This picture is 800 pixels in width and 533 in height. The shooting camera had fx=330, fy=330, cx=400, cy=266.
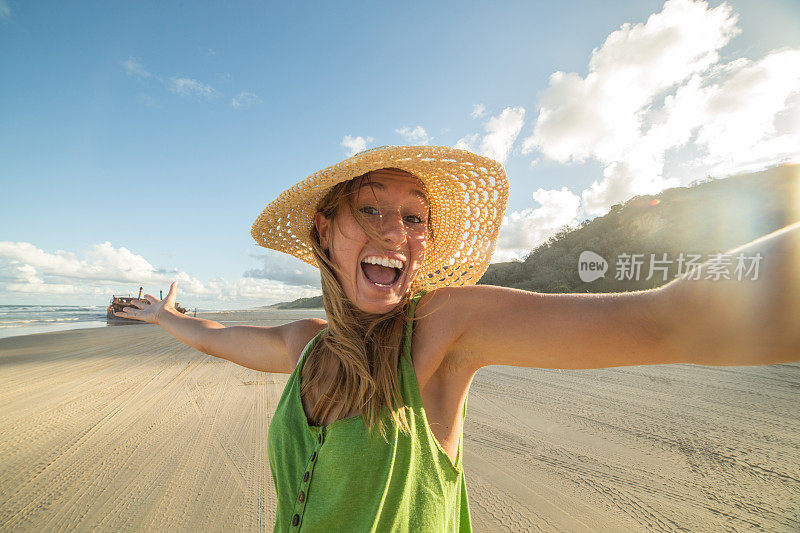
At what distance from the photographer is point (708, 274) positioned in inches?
29.9

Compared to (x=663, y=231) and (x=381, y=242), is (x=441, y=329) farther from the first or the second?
(x=663, y=231)

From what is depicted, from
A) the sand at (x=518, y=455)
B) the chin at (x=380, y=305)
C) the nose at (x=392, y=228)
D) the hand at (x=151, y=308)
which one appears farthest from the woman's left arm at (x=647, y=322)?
the hand at (x=151, y=308)

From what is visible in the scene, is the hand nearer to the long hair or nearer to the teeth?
the long hair

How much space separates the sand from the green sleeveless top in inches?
63.6

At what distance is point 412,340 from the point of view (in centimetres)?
118

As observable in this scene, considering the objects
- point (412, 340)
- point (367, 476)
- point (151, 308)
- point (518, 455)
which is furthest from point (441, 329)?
point (518, 455)

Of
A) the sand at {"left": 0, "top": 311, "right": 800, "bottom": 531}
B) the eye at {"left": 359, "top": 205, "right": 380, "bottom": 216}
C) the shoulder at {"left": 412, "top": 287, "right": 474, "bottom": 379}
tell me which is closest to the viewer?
the shoulder at {"left": 412, "top": 287, "right": 474, "bottom": 379}

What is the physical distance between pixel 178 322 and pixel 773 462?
471 centimetres

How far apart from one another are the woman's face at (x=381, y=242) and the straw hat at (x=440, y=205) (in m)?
0.11

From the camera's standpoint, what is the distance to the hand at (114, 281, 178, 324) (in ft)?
8.20

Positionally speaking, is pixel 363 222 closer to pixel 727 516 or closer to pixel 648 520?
pixel 648 520

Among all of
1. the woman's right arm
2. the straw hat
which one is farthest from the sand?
the straw hat

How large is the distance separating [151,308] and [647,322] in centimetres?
308

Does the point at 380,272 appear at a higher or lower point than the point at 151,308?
higher
